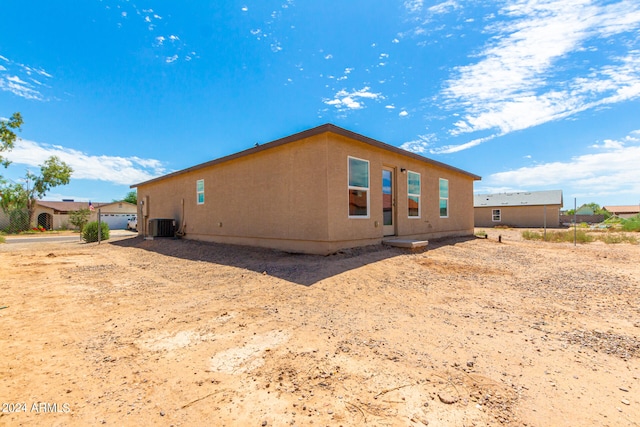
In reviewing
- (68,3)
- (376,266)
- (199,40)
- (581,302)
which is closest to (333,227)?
(376,266)

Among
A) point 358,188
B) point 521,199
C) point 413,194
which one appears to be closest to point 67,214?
point 358,188

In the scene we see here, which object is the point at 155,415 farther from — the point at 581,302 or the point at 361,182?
the point at 361,182

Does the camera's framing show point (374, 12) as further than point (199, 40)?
No

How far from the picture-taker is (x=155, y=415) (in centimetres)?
191

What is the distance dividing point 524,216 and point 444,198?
22.0 m

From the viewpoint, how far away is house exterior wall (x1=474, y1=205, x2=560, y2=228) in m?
27.8

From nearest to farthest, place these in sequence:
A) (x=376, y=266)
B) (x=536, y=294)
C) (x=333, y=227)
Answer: (x=536, y=294)
(x=376, y=266)
(x=333, y=227)

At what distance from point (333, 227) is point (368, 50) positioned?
19.8 ft

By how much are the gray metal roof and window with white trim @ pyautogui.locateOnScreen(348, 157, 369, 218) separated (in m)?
27.1

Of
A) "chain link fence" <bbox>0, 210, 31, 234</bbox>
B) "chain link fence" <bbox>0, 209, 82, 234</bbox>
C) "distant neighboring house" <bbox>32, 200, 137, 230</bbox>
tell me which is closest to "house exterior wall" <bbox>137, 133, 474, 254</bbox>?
"distant neighboring house" <bbox>32, 200, 137, 230</bbox>

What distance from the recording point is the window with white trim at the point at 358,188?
7.85 m

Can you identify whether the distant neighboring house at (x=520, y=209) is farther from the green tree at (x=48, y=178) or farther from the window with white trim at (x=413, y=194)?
the green tree at (x=48, y=178)

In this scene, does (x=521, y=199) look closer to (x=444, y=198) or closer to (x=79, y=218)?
(x=444, y=198)

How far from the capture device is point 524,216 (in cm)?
2852
